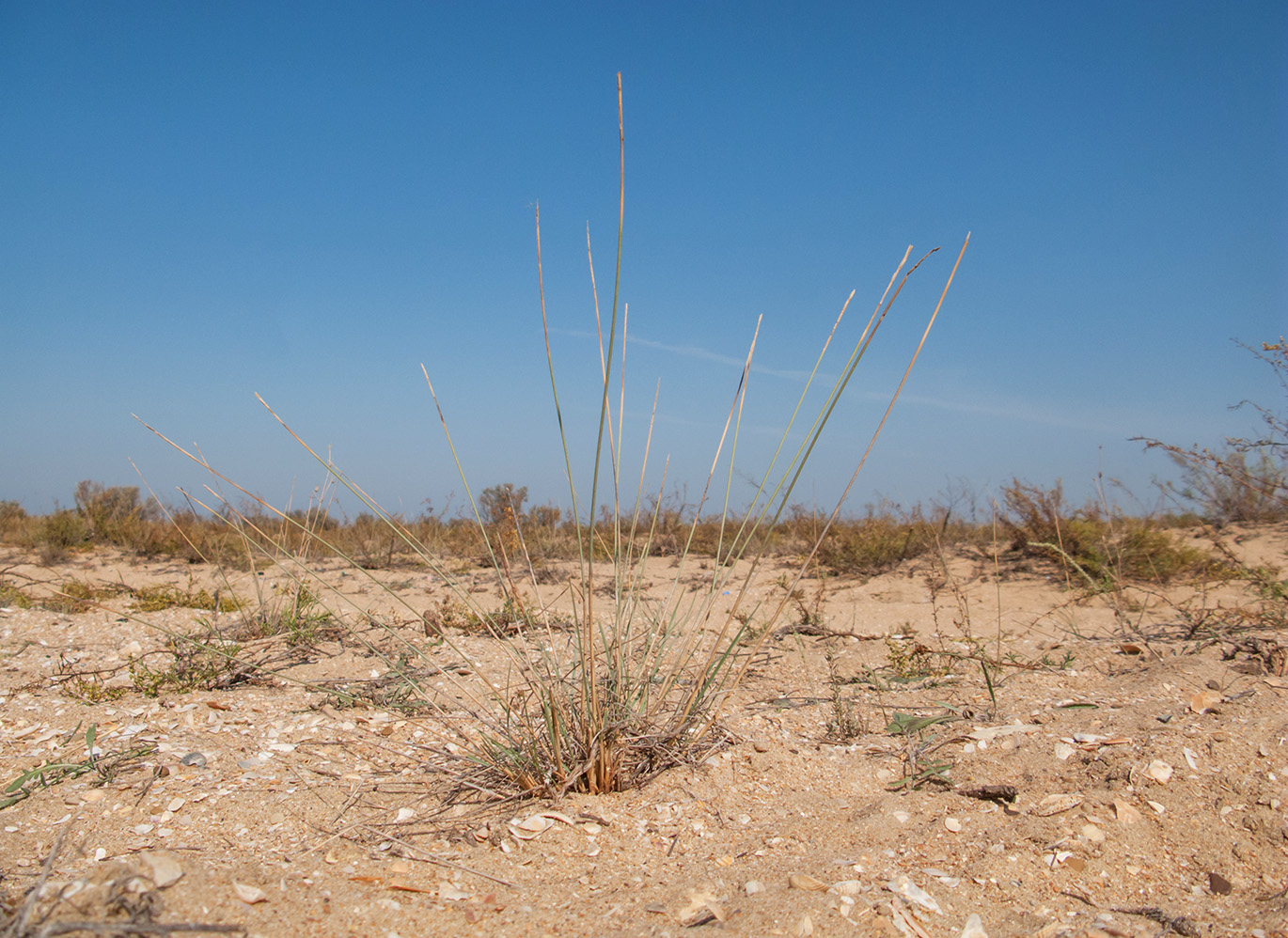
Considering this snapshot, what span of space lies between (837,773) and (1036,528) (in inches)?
208

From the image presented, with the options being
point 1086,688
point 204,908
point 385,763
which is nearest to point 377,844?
point 204,908

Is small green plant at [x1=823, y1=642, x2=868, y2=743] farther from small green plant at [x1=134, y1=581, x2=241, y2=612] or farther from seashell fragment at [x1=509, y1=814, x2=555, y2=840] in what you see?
small green plant at [x1=134, y1=581, x2=241, y2=612]

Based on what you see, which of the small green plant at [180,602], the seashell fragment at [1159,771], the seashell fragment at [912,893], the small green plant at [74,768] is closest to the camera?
the seashell fragment at [912,893]

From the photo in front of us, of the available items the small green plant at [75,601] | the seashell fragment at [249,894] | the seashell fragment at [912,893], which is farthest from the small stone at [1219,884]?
the small green plant at [75,601]

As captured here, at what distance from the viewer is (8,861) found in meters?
1.50

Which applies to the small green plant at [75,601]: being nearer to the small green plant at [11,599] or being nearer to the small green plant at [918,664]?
the small green plant at [11,599]

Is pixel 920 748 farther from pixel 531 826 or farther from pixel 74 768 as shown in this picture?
pixel 74 768

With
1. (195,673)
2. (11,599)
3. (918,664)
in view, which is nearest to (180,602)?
(11,599)

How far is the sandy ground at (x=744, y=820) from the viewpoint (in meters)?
1.32

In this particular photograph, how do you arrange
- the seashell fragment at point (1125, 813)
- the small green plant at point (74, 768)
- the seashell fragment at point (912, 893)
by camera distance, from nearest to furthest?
the seashell fragment at point (912, 893)
the seashell fragment at point (1125, 813)
the small green plant at point (74, 768)

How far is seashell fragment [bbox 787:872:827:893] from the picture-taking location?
141 centimetres

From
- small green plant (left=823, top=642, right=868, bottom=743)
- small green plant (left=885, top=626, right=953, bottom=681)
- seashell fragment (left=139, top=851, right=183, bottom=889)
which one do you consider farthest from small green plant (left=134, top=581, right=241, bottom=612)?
small green plant (left=885, top=626, right=953, bottom=681)

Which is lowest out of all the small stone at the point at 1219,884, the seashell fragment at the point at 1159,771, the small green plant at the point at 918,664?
the small stone at the point at 1219,884

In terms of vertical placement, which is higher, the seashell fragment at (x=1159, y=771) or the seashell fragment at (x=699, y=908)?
the seashell fragment at (x=1159, y=771)
